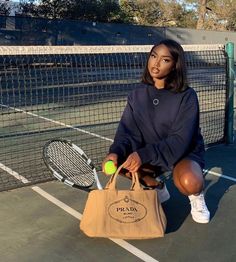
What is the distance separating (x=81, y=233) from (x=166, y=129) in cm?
110

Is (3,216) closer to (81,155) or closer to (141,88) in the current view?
(81,155)

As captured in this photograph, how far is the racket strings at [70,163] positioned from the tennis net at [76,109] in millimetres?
867

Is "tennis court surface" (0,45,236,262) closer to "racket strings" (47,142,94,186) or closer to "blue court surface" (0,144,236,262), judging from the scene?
"blue court surface" (0,144,236,262)

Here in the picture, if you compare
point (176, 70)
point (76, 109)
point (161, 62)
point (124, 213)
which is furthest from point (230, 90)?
point (76, 109)

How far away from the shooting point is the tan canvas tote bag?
3.61 m

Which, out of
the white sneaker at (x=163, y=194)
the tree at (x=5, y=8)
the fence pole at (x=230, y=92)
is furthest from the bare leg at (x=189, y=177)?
the tree at (x=5, y=8)

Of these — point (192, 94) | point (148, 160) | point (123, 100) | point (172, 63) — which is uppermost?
point (172, 63)

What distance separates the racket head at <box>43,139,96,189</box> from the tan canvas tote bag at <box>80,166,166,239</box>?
0.50 metres

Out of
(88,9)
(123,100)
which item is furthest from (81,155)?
(88,9)

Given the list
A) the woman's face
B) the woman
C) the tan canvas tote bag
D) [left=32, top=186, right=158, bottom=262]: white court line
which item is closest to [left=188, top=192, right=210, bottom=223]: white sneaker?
the woman

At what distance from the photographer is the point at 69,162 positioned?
4473 mm

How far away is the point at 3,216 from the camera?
4.30 metres

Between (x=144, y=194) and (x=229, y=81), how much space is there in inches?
148

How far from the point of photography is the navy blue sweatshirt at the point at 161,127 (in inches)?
152
